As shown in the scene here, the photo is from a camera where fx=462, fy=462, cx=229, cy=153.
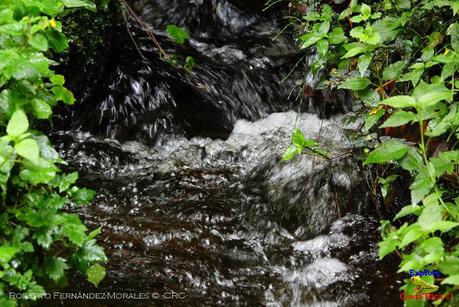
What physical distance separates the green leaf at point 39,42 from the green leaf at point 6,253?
70 centimetres

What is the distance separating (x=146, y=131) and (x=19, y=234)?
129 inches

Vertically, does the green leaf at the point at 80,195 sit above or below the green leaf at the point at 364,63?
above

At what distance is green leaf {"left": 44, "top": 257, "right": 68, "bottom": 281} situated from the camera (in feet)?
5.19

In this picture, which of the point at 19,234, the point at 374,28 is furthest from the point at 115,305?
the point at 374,28

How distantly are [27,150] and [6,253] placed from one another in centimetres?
31

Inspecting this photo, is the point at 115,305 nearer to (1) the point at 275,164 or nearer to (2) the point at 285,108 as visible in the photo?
(1) the point at 275,164

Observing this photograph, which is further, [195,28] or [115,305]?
[195,28]

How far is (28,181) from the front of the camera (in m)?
1.58

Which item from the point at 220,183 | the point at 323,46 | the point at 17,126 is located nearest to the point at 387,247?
the point at 17,126

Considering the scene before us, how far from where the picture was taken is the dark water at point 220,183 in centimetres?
285

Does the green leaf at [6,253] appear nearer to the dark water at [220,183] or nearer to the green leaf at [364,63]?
the dark water at [220,183]

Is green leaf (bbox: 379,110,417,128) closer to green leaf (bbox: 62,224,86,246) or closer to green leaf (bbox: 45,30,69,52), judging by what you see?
green leaf (bbox: 62,224,86,246)

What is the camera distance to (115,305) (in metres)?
2.51

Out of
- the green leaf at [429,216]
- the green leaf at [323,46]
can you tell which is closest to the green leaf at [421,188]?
the green leaf at [429,216]
